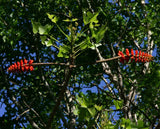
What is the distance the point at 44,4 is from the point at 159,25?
331 centimetres

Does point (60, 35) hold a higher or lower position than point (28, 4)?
lower

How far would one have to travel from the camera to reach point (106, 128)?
229cm

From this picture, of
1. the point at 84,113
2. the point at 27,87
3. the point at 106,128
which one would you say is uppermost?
the point at 27,87

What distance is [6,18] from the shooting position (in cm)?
555

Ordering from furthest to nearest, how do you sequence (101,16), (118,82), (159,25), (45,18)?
(45,18)
(101,16)
(159,25)
(118,82)

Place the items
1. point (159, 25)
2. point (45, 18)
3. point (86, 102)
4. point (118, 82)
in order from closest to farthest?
point (86, 102), point (118, 82), point (159, 25), point (45, 18)

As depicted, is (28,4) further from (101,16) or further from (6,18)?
(101,16)

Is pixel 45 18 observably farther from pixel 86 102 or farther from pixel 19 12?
pixel 86 102

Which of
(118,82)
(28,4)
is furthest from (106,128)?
(28,4)

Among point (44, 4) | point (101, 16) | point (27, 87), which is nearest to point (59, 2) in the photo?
point (44, 4)

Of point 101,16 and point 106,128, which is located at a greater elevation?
point 101,16

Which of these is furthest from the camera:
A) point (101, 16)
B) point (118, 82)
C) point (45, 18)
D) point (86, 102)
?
point (45, 18)

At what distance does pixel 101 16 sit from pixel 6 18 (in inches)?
96.9

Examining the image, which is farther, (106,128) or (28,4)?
(28,4)
